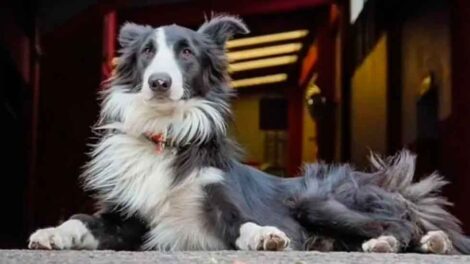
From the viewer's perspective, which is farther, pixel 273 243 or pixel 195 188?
pixel 195 188

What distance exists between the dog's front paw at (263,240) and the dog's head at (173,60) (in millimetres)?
588

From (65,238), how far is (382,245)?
1.11m

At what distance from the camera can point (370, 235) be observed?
435 cm

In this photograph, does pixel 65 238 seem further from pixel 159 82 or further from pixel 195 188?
pixel 159 82

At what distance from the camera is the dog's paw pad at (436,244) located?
14.0 feet

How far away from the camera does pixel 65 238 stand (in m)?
4.01

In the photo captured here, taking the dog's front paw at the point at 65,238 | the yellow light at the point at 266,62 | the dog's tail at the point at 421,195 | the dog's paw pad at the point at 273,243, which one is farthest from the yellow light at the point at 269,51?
the dog's paw pad at the point at 273,243

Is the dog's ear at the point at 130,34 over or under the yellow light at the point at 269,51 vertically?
under

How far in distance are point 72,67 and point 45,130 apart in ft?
2.57

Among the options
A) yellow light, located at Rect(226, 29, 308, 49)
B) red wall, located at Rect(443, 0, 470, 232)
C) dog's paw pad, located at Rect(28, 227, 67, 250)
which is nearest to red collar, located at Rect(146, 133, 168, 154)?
dog's paw pad, located at Rect(28, 227, 67, 250)

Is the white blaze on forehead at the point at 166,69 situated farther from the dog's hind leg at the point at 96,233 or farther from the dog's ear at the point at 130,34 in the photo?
the dog's hind leg at the point at 96,233

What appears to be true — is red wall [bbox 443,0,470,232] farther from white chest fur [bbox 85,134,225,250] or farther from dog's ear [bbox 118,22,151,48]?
white chest fur [bbox 85,134,225,250]

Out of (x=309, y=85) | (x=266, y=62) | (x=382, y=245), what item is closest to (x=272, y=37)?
(x=309, y=85)

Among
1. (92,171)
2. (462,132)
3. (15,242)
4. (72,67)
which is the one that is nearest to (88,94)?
(72,67)
